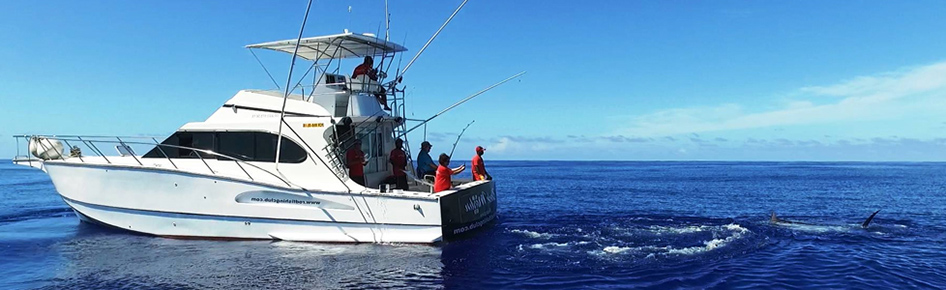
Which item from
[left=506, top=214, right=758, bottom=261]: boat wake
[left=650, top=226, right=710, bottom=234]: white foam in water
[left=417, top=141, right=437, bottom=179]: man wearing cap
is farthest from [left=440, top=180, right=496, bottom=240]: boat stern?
[left=650, top=226, right=710, bottom=234]: white foam in water

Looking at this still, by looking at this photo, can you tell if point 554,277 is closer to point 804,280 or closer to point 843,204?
point 804,280

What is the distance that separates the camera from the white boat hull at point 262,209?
11.4 meters

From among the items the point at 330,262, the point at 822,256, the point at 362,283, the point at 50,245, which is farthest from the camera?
the point at 50,245

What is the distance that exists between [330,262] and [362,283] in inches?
67.0

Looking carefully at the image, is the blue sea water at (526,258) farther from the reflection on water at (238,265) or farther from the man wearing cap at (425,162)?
the man wearing cap at (425,162)

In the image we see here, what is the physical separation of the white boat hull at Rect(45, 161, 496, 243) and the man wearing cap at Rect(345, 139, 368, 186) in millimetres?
883

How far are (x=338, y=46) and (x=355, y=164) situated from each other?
2689mm

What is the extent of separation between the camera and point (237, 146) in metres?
12.8

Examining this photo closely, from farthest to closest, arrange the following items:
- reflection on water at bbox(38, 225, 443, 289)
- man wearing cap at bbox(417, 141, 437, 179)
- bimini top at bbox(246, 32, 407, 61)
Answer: man wearing cap at bbox(417, 141, 437, 179) → bimini top at bbox(246, 32, 407, 61) → reflection on water at bbox(38, 225, 443, 289)

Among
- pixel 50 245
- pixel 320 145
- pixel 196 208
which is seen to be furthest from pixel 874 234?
pixel 50 245

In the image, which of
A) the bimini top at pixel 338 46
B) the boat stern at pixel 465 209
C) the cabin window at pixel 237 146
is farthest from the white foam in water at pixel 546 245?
the bimini top at pixel 338 46

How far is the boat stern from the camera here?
11336 millimetres

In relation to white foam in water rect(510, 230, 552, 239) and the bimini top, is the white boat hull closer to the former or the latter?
white foam in water rect(510, 230, 552, 239)

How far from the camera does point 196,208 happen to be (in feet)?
40.3
